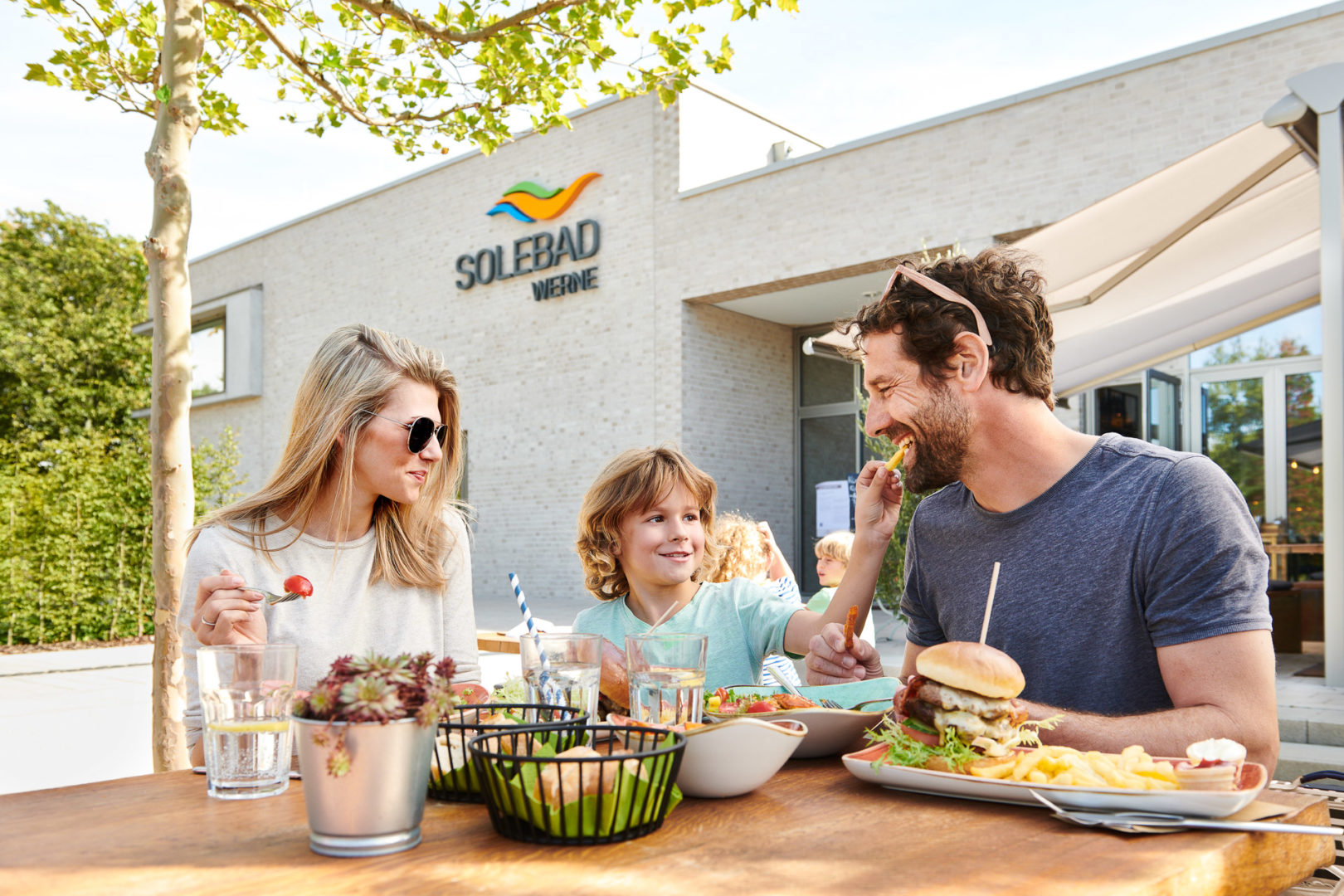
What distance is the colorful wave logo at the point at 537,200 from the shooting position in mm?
15148

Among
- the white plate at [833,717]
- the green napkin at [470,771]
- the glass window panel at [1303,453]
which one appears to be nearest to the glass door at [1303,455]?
the glass window panel at [1303,453]

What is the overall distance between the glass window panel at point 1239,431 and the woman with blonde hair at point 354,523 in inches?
430

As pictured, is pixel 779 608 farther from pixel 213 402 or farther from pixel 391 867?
pixel 213 402

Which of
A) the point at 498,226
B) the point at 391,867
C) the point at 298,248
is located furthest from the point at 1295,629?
the point at 298,248

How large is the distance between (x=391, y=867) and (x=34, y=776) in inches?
199

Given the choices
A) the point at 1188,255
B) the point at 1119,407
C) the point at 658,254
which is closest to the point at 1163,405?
the point at 1119,407

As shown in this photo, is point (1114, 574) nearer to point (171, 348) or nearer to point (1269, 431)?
point (171, 348)

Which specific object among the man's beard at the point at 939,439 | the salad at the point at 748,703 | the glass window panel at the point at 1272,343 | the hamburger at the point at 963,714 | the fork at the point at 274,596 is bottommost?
the salad at the point at 748,703

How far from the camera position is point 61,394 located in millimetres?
23766

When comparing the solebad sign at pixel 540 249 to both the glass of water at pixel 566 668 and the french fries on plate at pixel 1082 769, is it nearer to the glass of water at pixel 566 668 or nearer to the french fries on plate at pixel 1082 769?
the glass of water at pixel 566 668

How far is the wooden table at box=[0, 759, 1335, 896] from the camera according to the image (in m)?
0.97

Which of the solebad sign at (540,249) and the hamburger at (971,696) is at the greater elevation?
the solebad sign at (540,249)

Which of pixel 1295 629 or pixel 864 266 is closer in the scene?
pixel 1295 629

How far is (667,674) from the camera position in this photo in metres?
1.47
